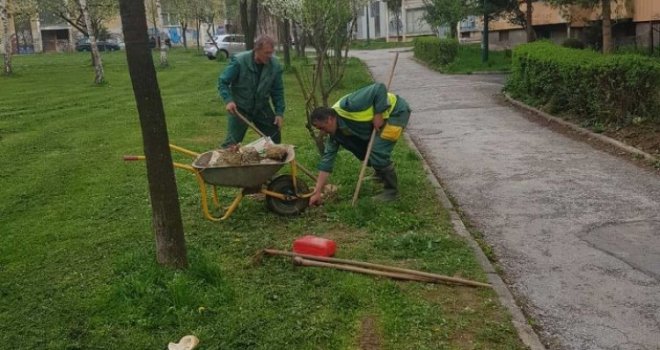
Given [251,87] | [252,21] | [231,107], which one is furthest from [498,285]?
[252,21]

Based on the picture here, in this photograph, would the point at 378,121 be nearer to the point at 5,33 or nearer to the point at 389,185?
the point at 389,185

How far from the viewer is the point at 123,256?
5.24 metres

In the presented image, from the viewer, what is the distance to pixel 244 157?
19.4ft

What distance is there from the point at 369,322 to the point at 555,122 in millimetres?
8633

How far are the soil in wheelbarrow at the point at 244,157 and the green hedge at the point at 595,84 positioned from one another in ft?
19.2

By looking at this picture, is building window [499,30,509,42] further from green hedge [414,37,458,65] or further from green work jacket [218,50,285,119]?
green work jacket [218,50,285,119]

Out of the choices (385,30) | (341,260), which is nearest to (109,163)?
(341,260)

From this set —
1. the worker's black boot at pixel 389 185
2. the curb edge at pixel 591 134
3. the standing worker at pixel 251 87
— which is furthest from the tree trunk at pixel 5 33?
the worker's black boot at pixel 389 185

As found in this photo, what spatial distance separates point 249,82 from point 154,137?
9.07ft

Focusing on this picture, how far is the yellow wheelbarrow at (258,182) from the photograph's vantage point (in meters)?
5.78

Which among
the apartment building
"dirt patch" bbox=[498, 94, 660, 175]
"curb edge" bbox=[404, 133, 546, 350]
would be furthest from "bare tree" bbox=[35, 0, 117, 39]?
"curb edge" bbox=[404, 133, 546, 350]

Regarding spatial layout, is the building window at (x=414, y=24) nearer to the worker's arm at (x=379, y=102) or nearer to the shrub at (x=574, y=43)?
the shrub at (x=574, y=43)

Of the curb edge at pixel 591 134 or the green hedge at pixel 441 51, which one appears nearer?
the curb edge at pixel 591 134

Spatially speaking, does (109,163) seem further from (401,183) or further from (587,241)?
(587,241)
